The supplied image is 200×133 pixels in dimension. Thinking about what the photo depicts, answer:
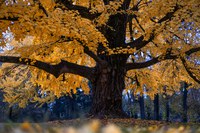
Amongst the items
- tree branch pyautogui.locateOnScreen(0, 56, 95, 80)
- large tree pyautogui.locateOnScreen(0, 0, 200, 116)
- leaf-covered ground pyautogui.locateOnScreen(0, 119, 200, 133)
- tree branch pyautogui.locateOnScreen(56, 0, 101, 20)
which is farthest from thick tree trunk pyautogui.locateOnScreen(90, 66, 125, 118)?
leaf-covered ground pyautogui.locateOnScreen(0, 119, 200, 133)

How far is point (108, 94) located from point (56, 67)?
2.05 m

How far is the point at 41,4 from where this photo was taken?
722cm

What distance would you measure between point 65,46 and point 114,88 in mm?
2668

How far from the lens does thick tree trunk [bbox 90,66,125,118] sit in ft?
33.2

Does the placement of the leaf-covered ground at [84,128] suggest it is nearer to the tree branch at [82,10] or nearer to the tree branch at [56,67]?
the tree branch at [56,67]

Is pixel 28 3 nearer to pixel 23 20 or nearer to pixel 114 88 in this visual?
pixel 23 20

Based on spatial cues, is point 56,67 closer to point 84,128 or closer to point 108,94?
point 108,94

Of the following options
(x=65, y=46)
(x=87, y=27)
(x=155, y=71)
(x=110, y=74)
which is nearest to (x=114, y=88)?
(x=110, y=74)

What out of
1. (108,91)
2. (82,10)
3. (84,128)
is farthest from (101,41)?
(84,128)

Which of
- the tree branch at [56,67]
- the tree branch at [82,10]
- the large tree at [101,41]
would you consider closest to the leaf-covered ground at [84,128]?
the large tree at [101,41]

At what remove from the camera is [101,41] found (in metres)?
8.07

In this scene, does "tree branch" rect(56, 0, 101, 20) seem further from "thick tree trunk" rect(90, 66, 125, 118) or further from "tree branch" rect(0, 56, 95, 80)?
"thick tree trunk" rect(90, 66, 125, 118)

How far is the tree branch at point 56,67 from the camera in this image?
9156 millimetres

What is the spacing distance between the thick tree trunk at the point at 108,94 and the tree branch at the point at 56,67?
0.50 metres
